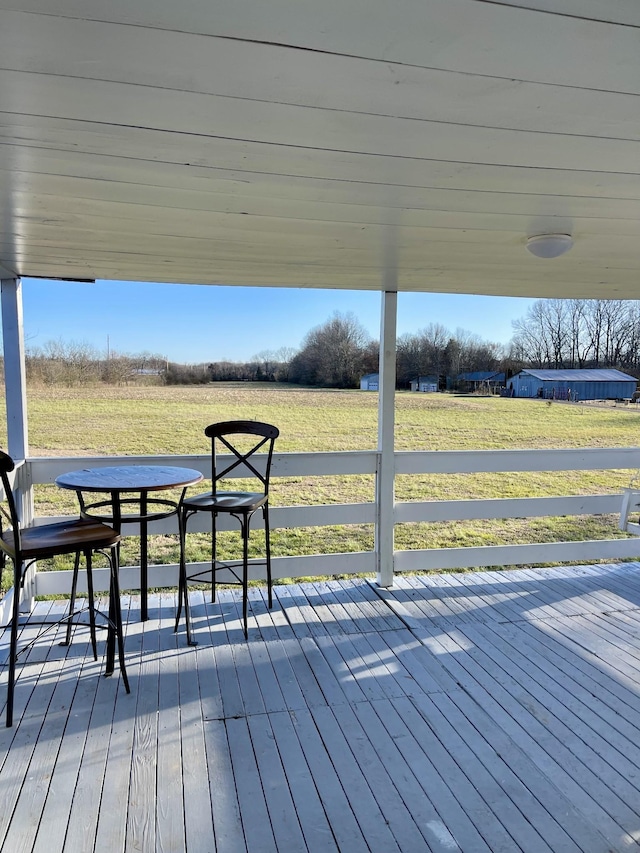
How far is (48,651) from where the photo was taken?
8.52ft

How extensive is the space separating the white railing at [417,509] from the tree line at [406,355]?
87 centimetres

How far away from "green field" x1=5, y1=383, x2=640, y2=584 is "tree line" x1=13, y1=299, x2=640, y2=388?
4.9 inches

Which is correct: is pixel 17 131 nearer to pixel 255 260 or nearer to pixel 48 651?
pixel 255 260

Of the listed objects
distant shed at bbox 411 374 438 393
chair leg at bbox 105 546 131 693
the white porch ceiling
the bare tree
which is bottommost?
chair leg at bbox 105 546 131 693

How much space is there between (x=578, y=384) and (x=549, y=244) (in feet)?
7.60

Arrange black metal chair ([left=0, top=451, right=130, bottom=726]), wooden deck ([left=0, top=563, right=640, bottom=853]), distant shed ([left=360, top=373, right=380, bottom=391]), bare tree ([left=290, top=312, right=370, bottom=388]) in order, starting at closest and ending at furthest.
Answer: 1. wooden deck ([left=0, top=563, right=640, bottom=853])
2. black metal chair ([left=0, top=451, right=130, bottom=726])
3. distant shed ([left=360, top=373, right=380, bottom=391])
4. bare tree ([left=290, top=312, right=370, bottom=388])

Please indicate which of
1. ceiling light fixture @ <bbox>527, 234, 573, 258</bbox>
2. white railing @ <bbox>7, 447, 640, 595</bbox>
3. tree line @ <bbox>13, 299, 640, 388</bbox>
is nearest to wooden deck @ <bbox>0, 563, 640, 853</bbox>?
white railing @ <bbox>7, 447, 640, 595</bbox>

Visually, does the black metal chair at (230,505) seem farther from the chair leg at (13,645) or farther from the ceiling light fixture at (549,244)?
the ceiling light fixture at (549,244)

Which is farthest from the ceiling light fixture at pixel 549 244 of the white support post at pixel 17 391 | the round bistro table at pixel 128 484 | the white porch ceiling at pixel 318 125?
the white support post at pixel 17 391

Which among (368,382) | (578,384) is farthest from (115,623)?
(578,384)

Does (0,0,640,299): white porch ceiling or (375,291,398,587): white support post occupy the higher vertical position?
(0,0,640,299): white porch ceiling

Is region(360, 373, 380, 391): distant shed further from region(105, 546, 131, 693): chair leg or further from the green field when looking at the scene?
region(105, 546, 131, 693): chair leg

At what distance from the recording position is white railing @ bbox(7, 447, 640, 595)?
325 cm

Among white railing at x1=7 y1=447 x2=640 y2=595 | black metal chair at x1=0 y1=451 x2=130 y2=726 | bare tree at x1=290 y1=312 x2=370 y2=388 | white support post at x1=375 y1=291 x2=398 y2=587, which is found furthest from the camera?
bare tree at x1=290 y1=312 x2=370 y2=388
